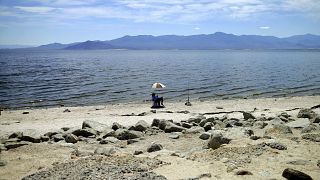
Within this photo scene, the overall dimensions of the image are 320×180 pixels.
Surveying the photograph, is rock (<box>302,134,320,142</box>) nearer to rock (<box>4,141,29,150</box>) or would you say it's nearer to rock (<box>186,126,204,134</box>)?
rock (<box>186,126,204,134</box>)

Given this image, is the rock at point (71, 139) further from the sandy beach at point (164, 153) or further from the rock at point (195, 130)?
the rock at point (195, 130)

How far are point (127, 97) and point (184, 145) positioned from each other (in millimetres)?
24410

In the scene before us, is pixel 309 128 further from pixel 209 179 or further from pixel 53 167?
pixel 53 167

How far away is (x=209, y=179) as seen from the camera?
918cm

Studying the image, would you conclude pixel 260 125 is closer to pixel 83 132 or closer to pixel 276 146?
pixel 276 146

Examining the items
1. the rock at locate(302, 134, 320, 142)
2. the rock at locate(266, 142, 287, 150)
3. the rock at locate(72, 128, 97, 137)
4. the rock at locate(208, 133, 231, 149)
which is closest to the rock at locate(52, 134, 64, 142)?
the rock at locate(72, 128, 97, 137)

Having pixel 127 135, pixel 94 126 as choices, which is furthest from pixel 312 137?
pixel 94 126

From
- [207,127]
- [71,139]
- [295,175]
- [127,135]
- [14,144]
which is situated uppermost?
[295,175]

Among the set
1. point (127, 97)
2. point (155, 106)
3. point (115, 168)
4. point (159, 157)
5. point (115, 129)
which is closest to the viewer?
point (115, 168)

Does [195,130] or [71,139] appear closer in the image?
[71,139]

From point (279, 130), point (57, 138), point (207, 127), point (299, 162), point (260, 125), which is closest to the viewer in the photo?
point (299, 162)

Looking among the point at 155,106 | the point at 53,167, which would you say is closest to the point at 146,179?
the point at 53,167

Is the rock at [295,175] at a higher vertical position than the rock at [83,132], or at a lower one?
higher

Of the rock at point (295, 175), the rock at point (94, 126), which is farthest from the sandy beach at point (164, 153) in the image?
the rock at point (295, 175)
